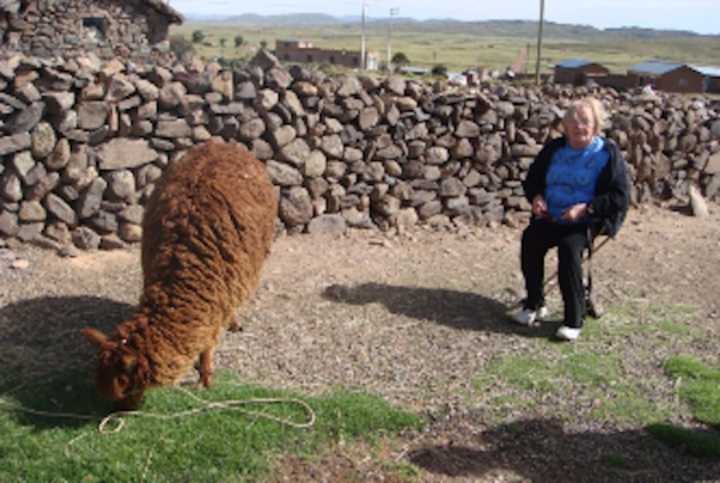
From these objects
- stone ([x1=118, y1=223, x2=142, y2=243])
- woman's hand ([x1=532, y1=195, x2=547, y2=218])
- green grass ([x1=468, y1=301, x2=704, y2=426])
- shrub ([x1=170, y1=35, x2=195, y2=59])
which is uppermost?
shrub ([x1=170, y1=35, x2=195, y2=59])

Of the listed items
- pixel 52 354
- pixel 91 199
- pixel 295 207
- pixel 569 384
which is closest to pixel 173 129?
pixel 91 199

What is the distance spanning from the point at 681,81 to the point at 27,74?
2878cm

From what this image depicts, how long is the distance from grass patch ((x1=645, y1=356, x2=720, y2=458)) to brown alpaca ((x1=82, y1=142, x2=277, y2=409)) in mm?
2949

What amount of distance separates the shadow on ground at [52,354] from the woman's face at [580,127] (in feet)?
12.8

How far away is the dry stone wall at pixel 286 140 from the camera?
786 centimetres

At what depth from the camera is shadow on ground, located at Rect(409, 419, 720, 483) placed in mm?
4859

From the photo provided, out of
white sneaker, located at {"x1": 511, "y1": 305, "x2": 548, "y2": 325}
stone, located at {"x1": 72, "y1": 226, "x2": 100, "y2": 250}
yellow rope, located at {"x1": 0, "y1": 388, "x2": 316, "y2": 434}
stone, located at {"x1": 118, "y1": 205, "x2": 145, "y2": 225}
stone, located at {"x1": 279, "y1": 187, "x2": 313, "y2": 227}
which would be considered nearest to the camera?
yellow rope, located at {"x1": 0, "y1": 388, "x2": 316, "y2": 434}

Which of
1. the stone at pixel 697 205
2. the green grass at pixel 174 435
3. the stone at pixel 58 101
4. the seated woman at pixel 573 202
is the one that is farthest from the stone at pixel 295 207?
the stone at pixel 697 205

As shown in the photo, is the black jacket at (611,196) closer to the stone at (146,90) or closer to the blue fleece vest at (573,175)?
the blue fleece vest at (573,175)

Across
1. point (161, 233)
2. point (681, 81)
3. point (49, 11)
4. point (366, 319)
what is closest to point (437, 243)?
point (366, 319)

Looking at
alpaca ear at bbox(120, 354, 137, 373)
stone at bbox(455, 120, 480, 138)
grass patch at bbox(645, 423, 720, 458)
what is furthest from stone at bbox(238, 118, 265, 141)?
grass patch at bbox(645, 423, 720, 458)

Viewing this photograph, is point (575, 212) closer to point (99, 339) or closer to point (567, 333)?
point (567, 333)

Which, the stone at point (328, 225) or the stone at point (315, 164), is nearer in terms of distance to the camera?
the stone at point (315, 164)

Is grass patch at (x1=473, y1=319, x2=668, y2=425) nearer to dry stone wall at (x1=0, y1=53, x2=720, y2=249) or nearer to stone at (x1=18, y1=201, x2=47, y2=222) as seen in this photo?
dry stone wall at (x1=0, y1=53, x2=720, y2=249)
